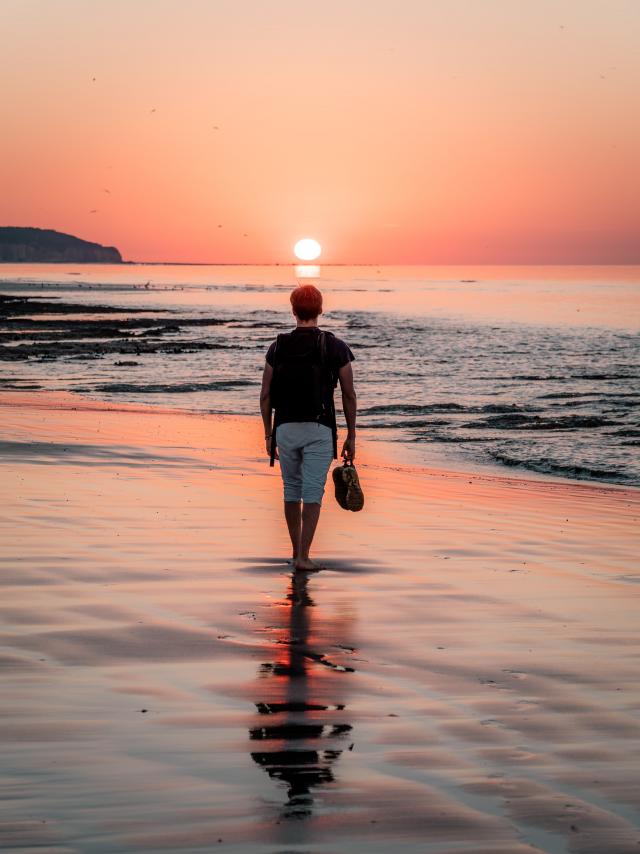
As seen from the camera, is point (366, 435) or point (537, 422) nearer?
point (366, 435)

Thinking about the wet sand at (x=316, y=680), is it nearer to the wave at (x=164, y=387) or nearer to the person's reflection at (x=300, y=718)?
the person's reflection at (x=300, y=718)

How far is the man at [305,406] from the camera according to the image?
307 inches

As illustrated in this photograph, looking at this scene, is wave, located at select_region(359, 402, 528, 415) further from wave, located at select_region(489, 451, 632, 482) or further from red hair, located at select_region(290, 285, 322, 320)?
red hair, located at select_region(290, 285, 322, 320)

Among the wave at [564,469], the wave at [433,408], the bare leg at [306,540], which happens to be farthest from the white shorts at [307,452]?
the wave at [433,408]

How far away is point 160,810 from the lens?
12.3ft

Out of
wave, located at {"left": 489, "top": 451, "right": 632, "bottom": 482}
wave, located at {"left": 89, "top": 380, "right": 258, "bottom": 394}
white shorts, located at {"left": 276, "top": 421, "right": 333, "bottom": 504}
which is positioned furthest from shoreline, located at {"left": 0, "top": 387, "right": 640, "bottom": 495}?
white shorts, located at {"left": 276, "top": 421, "right": 333, "bottom": 504}

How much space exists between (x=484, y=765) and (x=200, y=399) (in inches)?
797

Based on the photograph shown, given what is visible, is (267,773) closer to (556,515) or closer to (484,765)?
(484,765)

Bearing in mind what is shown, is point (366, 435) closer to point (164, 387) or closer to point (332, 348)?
point (164, 387)

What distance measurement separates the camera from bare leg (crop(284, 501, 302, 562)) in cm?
788

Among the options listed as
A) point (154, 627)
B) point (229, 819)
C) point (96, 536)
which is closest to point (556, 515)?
point (96, 536)

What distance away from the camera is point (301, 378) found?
785 centimetres

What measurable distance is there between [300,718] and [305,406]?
3452mm

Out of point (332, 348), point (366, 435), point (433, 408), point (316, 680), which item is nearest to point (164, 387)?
point (433, 408)
